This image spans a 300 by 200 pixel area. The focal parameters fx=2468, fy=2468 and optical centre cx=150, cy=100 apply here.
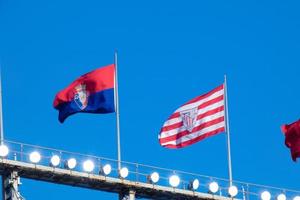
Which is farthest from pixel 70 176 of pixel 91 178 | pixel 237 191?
pixel 237 191

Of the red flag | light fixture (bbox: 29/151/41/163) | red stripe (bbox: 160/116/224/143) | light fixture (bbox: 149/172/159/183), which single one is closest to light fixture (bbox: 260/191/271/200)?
the red flag

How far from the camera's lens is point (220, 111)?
166500 millimetres

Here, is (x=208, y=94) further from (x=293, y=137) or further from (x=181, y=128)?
(x=293, y=137)

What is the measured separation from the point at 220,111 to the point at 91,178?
42.4 feet

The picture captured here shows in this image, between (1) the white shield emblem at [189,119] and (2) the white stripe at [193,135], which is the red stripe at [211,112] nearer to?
(1) the white shield emblem at [189,119]

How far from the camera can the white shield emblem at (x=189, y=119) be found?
165 meters

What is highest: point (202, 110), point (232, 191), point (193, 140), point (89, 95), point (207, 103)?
point (207, 103)

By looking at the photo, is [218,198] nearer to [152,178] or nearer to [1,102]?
[152,178]

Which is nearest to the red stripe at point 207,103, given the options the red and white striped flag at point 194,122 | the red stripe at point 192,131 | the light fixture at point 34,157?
the red and white striped flag at point 194,122

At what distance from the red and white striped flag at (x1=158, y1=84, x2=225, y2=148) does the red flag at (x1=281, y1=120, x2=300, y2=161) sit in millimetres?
4691

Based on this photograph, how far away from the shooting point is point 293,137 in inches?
6585

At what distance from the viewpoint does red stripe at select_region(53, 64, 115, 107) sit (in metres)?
162

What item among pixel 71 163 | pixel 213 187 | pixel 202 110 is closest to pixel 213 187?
pixel 213 187

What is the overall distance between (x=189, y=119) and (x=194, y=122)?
0.41m
